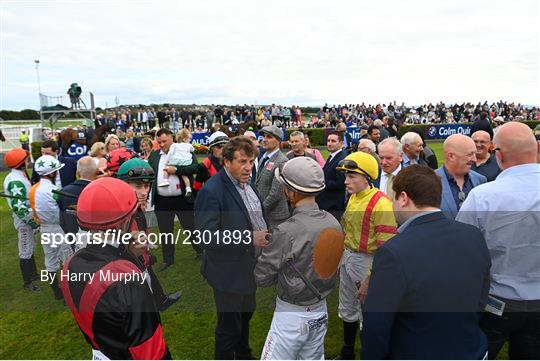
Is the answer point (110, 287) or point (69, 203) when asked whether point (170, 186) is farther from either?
point (110, 287)

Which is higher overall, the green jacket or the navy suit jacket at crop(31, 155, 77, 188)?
the green jacket

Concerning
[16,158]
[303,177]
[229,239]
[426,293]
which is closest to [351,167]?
[303,177]

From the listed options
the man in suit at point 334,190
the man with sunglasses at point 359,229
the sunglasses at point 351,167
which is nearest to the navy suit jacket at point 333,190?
the man in suit at point 334,190

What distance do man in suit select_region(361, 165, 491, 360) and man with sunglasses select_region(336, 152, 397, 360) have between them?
1337 mm

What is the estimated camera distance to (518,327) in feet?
8.28

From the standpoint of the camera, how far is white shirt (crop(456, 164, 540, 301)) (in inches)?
95.2

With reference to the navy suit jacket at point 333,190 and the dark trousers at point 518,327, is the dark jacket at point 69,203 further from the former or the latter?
the dark trousers at point 518,327

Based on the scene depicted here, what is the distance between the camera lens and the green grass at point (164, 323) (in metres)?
3.99

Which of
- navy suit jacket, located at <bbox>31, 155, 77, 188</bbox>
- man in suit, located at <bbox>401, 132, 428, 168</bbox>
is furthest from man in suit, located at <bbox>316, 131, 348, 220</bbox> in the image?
navy suit jacket, located at <bbox>31, 155, 77, 188</bbox>

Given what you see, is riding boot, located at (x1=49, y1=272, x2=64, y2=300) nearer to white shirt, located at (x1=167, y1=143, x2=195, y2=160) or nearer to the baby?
the baby

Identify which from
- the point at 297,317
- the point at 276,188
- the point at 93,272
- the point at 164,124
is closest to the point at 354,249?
the point at 297,317

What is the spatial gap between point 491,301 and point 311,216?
141 cm

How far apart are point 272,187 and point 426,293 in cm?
321

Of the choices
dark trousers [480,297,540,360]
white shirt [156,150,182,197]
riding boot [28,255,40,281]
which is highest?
white shirt [156,150,182,197]
